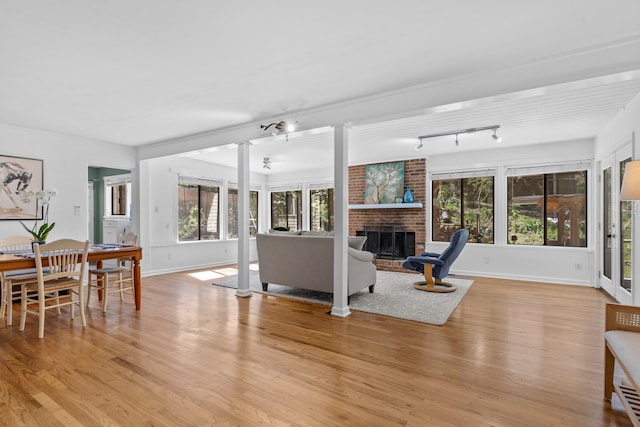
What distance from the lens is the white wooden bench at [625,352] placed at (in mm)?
1670

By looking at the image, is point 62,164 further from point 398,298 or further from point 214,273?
point 398,298

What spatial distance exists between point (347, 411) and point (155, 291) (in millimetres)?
4008

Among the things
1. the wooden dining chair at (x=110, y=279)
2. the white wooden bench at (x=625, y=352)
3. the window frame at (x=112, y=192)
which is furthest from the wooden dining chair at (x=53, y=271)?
the white wooden bench at (x=625, y=352)

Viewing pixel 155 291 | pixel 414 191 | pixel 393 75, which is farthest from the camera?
pixel 414 191

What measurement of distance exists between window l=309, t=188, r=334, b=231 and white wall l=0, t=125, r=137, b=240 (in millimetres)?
4602

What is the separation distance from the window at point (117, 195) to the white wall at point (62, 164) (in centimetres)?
140

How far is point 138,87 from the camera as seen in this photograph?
10.9 feet

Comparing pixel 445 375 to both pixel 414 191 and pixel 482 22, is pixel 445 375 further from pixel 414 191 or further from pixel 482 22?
pixel 414 191

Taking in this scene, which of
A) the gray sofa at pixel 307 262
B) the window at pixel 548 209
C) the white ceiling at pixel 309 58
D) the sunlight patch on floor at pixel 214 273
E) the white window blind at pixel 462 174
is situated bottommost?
the sunlight patch on floor at pixel 214 273

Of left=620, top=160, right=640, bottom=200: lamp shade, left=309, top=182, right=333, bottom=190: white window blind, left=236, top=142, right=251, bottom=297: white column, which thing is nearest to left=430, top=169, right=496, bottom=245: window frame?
left=309, top=182, right=333, bottom=190: white window blind

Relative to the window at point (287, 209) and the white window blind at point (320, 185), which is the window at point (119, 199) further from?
the white window blind at point (320, 185)

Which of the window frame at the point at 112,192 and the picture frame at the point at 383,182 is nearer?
the window frame at the point at 112,192

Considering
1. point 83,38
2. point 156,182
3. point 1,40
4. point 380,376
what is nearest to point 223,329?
point 380,376

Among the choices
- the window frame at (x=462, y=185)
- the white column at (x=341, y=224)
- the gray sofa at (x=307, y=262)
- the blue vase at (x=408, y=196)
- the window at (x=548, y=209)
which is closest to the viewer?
the white column at (x=341, y=224)
